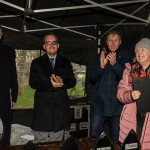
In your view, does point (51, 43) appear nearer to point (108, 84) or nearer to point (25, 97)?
point (108, 84)

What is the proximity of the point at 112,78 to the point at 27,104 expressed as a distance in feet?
6.55

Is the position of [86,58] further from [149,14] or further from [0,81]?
[0,81]

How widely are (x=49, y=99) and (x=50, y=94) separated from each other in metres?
0.06

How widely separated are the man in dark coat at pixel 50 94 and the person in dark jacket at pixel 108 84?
0.37 meters

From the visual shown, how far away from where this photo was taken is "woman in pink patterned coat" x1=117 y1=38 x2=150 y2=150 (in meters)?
2.39

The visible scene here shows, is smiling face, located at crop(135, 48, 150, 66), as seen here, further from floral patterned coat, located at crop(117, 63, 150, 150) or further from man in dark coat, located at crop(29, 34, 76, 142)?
man in dark coat, located at crop(29, 34, 76, 142)

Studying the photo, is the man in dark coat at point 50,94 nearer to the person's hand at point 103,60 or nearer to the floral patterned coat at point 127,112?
the person's hand at point 103,60

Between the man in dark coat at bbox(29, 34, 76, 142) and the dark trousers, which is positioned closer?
the man in dark coat at bbox(29, 34, 76, 142)

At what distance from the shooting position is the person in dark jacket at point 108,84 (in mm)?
3410

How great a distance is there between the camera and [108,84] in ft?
11.4

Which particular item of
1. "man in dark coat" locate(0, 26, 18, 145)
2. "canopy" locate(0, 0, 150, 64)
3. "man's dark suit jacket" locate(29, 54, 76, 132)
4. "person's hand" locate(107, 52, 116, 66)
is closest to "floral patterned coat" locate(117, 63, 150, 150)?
"person's hand" locate(107, 52, 116, 66)

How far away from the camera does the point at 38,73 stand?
3.34 m

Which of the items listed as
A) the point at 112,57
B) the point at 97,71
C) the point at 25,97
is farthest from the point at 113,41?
the point at 25,97

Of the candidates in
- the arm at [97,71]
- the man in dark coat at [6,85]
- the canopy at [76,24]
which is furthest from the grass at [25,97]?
the arm at [97,71]
